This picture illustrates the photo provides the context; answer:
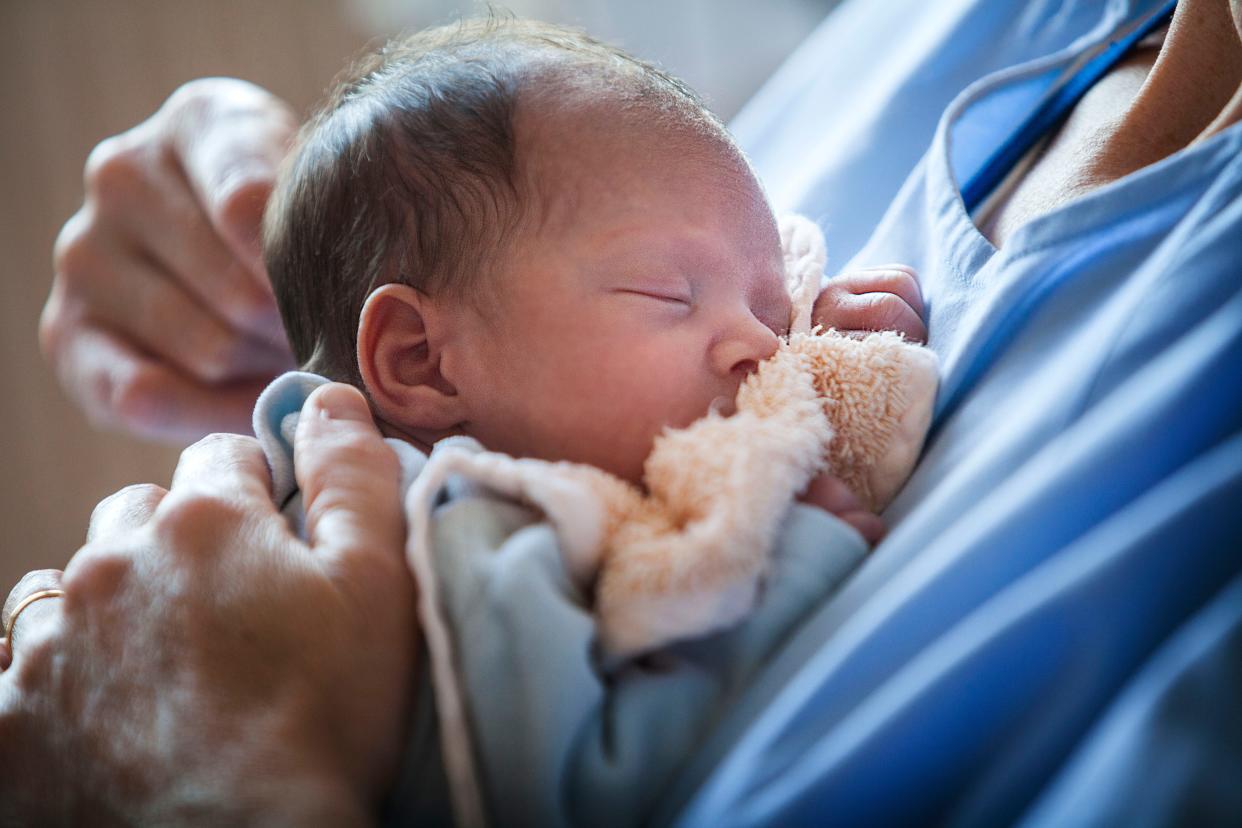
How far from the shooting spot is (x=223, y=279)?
1179mm

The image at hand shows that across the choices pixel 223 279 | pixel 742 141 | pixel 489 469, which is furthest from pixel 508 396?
pixel 742 141

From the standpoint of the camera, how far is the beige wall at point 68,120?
2.16m

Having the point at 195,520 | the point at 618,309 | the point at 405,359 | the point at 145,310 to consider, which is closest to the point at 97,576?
the point at 195,520

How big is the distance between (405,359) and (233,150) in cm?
53

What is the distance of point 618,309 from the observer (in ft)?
2.47

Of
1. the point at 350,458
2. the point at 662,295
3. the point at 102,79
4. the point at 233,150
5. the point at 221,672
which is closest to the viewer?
the point at 221,672

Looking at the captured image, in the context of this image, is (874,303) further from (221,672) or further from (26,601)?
(26,601)

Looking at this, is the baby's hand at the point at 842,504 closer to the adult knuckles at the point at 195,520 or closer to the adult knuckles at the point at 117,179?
the adult knuckles at the point at 195,520

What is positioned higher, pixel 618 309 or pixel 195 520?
pixel 618 309

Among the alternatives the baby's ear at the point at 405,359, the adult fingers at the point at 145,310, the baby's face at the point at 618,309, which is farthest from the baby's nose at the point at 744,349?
the adult fingers at the point at 145,310

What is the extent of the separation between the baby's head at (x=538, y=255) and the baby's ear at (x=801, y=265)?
0.6 inches

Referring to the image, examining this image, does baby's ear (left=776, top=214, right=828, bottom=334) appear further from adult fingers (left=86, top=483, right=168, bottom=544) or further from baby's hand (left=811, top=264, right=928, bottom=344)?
adult fingers (left=86, top=483, right=168, bottom=544)

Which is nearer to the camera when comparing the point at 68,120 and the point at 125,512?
the point at 125,512

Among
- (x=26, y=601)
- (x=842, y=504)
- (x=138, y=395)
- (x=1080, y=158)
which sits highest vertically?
(x=1080, y=158)
